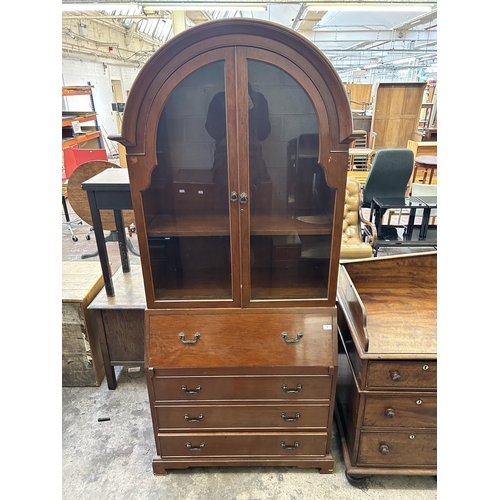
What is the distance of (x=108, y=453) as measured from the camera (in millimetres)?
1787

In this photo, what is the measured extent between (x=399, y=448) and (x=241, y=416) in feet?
2.40

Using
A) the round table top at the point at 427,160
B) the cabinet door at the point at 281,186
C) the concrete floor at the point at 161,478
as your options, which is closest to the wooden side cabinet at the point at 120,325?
the concrete floor at the point at 161,478

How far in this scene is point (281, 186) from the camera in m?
1.42

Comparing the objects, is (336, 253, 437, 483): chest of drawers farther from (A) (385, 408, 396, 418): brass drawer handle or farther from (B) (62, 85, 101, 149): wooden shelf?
(B) (62, 85, 101, 149): wooden shelf


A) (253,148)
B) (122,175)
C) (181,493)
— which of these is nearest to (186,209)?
(253,148)

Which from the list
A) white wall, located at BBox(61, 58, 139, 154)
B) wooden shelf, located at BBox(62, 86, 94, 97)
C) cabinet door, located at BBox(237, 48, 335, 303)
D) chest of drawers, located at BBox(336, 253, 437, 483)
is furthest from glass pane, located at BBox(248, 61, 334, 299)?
white wall, located at BBox(61, 58, 139, 154)

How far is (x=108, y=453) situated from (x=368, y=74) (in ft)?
53.5

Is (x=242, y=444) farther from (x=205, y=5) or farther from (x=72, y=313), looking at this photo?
(x=205, y=5)

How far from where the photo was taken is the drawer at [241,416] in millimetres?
1573

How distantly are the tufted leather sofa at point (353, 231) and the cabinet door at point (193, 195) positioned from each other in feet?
5.94

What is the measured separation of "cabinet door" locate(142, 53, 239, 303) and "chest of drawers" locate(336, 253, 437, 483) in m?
0.61

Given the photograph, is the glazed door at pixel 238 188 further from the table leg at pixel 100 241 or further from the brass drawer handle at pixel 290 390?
the table leg at pixel 100 241

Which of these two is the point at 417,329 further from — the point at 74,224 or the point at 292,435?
the point at 74,224

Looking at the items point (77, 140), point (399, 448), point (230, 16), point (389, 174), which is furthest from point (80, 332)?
point (230, 16)
